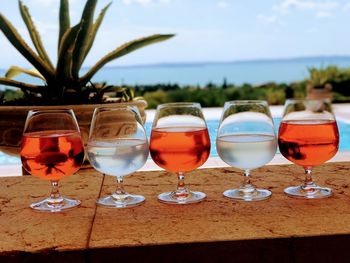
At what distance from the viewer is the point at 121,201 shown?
3.47ft

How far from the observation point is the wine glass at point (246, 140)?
1.02 m

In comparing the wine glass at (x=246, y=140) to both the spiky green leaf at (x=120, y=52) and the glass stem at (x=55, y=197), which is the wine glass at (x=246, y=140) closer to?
the glass stem at (x=55, y=197)

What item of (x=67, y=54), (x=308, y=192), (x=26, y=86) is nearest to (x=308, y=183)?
(x=308, y=192)

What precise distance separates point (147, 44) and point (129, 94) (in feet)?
0.97

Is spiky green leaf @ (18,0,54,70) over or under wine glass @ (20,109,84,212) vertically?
over

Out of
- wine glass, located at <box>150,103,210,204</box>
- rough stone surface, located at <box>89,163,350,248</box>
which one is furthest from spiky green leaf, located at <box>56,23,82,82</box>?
wine glass, located at <box>150,103,210,204</box>

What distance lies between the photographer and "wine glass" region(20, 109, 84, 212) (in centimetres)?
99

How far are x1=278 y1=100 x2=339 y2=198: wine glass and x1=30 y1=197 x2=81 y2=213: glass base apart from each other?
398 millimetres

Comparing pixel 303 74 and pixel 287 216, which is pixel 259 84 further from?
pixel 287 216

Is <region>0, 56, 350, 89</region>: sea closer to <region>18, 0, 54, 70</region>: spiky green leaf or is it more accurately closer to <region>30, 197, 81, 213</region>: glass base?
<region>18, 0, 54, 70</region>: spiky green leaf

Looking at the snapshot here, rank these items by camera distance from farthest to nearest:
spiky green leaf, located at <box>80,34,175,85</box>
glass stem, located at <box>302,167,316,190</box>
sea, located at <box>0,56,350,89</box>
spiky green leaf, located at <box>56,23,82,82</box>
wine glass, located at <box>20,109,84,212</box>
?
sea, located at <box>0,56,350,89</box>
spiky green leaf, located at <box>80,34,175,85</box>
spiky green leaf, located at <box>56,23,82,82</box>
glass stem, located at <box>302,167,316,190</box>
wine glass, located at <box>20,109,84,212</box>

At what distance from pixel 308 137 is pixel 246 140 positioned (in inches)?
4.4

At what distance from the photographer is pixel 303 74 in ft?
34.6

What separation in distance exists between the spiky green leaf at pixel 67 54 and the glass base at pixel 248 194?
1692mm
